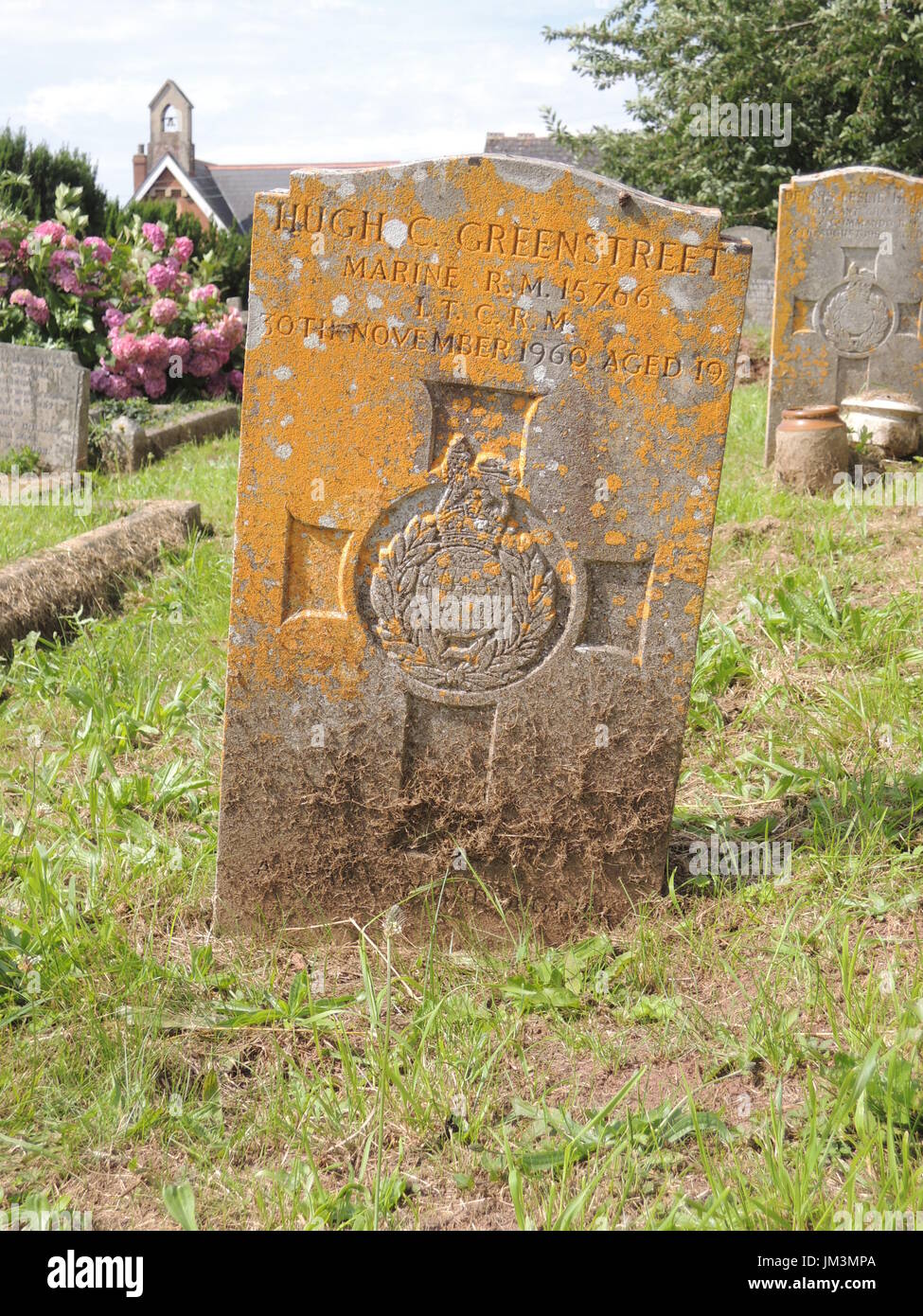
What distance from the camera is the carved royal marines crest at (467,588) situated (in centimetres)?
268

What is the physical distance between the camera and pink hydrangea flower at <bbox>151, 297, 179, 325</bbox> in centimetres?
1105

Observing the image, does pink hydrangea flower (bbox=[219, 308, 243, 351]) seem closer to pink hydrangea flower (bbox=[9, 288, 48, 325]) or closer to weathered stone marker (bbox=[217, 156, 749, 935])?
pink hydrangea flower (bbox=[9, 288, 48, 325])

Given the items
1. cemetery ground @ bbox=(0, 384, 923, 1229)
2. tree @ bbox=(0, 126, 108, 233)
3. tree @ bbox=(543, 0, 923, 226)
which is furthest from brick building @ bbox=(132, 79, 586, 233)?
cemetery ground @ bbox=(0, 384, 923, 1229)

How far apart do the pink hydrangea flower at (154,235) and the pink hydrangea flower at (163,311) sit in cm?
115

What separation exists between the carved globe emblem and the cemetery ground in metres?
3.98

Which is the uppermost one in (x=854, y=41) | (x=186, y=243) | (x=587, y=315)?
(x=854, y=41)

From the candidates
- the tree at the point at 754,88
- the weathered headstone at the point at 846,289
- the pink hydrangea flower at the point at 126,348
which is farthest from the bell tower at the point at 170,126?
the weathered headstone at the point at 846,289

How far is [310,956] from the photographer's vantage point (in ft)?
9.13

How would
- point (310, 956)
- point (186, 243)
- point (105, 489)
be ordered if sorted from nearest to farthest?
point (310, 956) < point (105, 489) < point (186, 243)

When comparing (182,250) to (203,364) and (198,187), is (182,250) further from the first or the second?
(198,187)

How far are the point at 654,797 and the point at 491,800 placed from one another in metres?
0.41

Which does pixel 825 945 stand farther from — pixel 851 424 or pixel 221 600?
pixel 851 424

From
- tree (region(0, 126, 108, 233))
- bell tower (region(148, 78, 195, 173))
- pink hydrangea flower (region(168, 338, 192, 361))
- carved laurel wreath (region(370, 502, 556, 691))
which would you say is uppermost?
bell tower (region(148, 78, 195, 173))

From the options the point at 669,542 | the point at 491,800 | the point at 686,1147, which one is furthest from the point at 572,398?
the point at 686,1147
